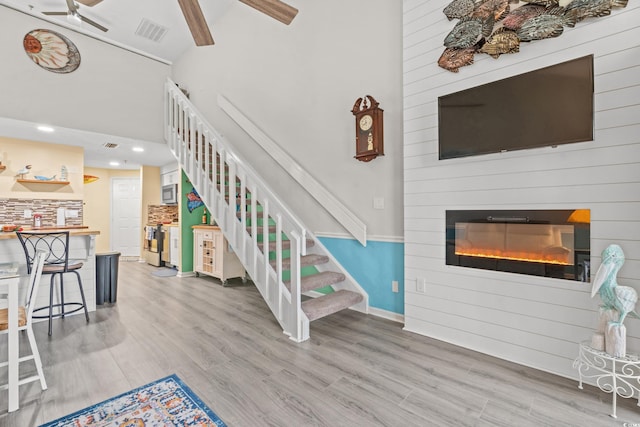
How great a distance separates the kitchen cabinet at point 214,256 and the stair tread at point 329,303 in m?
2.00

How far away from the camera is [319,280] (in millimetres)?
3064

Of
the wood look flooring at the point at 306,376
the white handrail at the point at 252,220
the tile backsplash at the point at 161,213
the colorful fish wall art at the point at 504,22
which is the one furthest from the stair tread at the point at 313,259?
the tile backsplash at the point at 161,213

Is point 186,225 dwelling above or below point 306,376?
above

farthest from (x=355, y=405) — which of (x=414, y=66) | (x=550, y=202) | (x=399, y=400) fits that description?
(x=414, y=66)

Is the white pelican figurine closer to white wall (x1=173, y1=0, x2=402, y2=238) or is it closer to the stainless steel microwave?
white wall (x1=173, y1=0, x2=402, y2=238)

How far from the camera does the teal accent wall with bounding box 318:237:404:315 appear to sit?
2992mm

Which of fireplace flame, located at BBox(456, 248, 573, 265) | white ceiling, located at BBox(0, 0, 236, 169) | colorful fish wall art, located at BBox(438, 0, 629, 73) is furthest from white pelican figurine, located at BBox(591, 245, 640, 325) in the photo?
white ceiling, located at BBox(0, 0, 236, 169)

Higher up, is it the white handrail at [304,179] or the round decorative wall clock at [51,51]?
the round decorative wall clock at [51,51]

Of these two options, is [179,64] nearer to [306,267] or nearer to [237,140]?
[237,140]

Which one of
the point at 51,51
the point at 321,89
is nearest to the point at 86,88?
the point at 51,51

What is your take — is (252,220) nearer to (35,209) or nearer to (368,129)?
(368,129)

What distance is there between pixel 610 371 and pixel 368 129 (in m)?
2.56

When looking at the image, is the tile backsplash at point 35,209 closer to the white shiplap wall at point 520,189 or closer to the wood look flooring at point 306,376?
the wood look flooring at point 306,376

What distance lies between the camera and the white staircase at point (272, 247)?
2.57 meters
